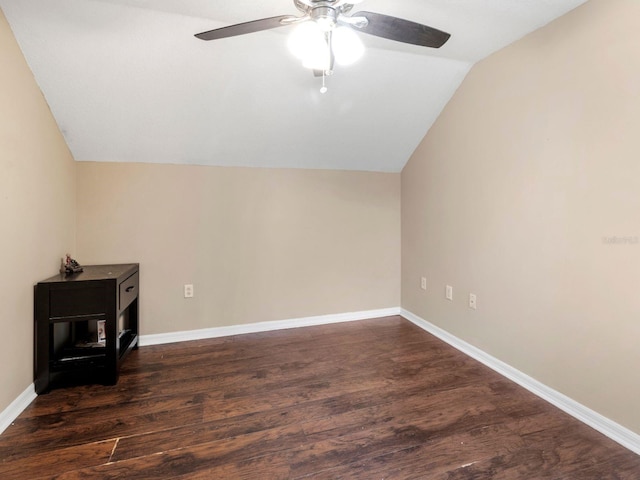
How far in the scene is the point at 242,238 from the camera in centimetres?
302

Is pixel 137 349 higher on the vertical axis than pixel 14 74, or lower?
lower

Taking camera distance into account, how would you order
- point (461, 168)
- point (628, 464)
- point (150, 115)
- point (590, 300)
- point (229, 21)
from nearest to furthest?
1. point (628, 464)
2. point (590, 300)
3. point (229, 21)
4. point (150, 115)
5. point (461, 168)

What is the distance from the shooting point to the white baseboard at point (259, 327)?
2.81 metres

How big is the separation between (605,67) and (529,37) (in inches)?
21.7

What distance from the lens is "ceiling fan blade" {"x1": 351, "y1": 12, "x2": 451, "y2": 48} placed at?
1.33 m

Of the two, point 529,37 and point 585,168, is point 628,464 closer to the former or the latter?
point 585,168

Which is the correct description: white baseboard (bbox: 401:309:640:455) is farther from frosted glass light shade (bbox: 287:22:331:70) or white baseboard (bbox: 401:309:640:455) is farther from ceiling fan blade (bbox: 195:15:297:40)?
ceiling fan blade (bbox: 195:15:297:40)

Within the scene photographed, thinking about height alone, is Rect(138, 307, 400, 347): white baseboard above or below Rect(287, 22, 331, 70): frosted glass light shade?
below

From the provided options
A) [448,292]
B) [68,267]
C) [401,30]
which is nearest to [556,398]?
[448,292]

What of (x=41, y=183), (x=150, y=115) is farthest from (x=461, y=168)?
(x=41, y=183)

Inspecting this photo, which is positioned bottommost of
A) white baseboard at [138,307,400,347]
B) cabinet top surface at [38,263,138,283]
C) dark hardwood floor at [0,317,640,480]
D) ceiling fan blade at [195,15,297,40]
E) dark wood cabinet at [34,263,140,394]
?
dark hardwood floor at [0,317,640,480]

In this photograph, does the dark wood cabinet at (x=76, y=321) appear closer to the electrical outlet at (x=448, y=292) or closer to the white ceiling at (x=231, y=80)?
the white ceiling at (x=231, y=80)

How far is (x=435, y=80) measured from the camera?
2514 mm

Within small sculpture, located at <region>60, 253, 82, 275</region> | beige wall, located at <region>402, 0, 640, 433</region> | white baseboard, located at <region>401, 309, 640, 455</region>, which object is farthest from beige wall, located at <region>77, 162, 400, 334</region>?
white baseboard, located at <region>401, 309, 640, 455</region>
